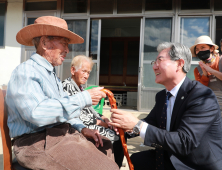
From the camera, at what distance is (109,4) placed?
18.5 ft

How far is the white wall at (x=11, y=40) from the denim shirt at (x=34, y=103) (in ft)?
17.7

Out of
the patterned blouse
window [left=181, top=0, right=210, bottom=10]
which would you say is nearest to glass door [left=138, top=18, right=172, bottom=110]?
window [left=181, top=0, right=210, bottom=10]

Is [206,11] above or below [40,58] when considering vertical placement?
above

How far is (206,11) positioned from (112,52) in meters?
7.15

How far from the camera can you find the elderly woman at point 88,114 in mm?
2023

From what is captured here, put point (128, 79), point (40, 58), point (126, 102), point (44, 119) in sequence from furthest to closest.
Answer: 1. point (128, 79)
2. point (126, 102)
3. point (40, 58)
4. point (44, 119)

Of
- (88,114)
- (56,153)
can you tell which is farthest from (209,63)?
(56,153)

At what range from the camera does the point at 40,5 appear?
6.04 metres

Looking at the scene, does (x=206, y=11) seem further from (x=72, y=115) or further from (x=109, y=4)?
(x=72, y=115)

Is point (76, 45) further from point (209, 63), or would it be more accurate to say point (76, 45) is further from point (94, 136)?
point (94, 136)

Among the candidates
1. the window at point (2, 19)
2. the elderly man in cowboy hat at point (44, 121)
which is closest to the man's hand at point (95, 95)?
the elderly man in cowboy hat at point (44, 121)

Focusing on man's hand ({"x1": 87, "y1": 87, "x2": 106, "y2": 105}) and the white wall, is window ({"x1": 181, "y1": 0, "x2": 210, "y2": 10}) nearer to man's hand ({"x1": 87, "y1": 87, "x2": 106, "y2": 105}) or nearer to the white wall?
man's hand ({"x1": 87, "y1": 87, "x2": 106, "y2": 105})

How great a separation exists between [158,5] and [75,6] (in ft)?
8.52

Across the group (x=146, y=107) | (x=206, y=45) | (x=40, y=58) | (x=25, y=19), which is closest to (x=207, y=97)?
(x=40, y=58)
